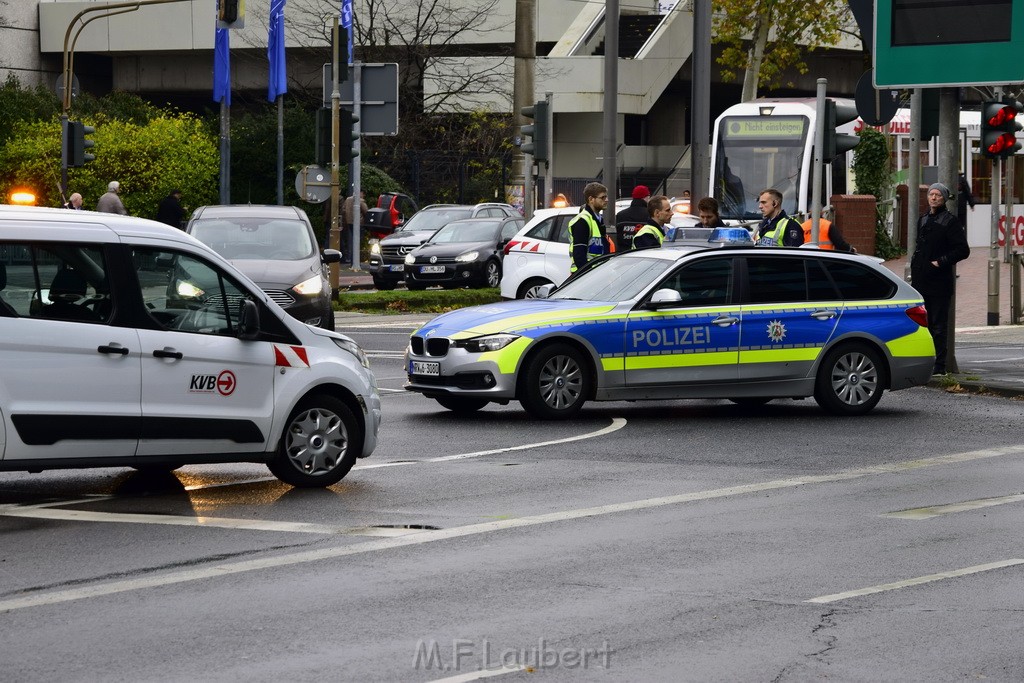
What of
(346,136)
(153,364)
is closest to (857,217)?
(346,136)

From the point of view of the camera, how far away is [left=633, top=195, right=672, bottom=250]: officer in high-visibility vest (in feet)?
59.1

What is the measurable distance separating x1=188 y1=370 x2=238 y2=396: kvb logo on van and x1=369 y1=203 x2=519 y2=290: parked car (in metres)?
22.7

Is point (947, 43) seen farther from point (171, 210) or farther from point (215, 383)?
point (171, 210)

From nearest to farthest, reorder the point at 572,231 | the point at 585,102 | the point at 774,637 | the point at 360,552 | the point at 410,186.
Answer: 1. the point at 774,637
2. the point at 360,552
3. the point at 572,231
4. the point at 410,186
5. the point at 585,102

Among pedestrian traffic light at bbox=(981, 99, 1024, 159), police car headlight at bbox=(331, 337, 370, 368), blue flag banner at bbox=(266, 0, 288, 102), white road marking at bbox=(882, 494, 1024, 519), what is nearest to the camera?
white road marking at bbox=(882, 494, 1024, 519)

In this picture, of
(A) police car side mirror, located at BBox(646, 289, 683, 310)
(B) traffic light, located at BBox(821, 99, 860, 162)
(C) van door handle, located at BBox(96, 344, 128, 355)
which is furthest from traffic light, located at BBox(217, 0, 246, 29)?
(C) van door handle, located at BBox(96, 344, 128, 355)

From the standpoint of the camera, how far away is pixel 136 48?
60.8 metres

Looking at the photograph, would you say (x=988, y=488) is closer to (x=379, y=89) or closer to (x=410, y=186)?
(x=379, y=89)

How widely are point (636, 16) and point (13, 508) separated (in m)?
50.9

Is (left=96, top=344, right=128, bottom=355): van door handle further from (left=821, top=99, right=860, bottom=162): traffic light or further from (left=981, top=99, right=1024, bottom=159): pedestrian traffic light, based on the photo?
(left=981, top=99, right=1024, bottom=159): pedestrian traffic light

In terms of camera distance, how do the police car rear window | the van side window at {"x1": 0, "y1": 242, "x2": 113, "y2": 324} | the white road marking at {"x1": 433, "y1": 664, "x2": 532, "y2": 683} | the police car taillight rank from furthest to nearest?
the police car taillight, the police car rear window, the van side window at {"x1": 0, "y1": 242, "x2": 113, "y2": 324}, the white road marking at {"x1": 433, "y1": 664, "x2": 532, "y2": 683}

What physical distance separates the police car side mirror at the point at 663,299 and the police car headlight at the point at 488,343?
119cm

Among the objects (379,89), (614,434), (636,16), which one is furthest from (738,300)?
(636,16)

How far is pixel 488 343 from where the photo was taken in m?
14.1
